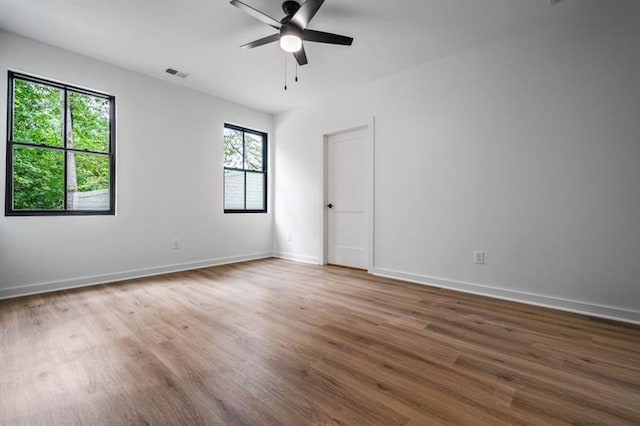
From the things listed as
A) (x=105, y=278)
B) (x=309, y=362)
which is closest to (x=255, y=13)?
(x=309, y=362)

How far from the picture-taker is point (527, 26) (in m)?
2.68

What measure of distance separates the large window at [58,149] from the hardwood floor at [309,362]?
108cm

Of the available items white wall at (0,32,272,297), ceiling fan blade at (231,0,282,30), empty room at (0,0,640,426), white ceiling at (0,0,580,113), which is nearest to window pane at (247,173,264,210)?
white wall at (0,32,272,297)

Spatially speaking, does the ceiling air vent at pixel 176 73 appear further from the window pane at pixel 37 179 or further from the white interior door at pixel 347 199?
the white interior door at pixel 347 199

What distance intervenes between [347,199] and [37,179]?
3.72 m

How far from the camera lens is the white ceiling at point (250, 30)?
2439 millimetres

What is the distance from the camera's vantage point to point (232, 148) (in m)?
4.81

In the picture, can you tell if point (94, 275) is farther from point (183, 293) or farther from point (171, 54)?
point (171, 54)

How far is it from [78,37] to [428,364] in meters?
4.34

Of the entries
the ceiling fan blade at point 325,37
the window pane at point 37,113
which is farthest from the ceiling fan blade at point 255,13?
the window pane at point 37,113

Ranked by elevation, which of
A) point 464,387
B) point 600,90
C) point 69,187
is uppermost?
point 600,90

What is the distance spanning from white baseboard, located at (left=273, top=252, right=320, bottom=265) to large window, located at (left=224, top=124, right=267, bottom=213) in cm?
89

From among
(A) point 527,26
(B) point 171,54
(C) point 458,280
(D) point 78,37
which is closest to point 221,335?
(C) point 458,280

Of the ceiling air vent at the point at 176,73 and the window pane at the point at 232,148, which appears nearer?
the ceiling air vent at the point at 176,73
